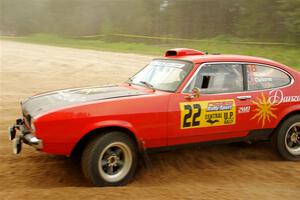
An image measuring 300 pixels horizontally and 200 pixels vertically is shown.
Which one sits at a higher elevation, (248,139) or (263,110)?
(263,110)

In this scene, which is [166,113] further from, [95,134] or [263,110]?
[263,110]

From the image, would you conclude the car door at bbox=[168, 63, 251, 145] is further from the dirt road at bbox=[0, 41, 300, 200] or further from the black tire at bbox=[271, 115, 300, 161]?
the black tire at bbox=[271, 115, 300, 161]

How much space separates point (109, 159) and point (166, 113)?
0.94m

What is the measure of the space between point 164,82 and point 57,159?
1.93 m

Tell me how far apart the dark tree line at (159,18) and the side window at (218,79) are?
24286mm

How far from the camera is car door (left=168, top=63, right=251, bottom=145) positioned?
5352 mm

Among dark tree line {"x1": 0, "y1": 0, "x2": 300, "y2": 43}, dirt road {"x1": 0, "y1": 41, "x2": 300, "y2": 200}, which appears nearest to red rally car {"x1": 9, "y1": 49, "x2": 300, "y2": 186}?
dirt road {"x1": 0, "y1": 41, "x2": 300, "y2": 200}

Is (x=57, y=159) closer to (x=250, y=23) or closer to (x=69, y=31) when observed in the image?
(x=250, y=23)

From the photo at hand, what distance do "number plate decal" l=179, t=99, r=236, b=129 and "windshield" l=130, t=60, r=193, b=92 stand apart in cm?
35

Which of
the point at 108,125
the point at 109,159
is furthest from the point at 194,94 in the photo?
the point at 109,159

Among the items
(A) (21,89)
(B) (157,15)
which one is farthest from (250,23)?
(A) (21,89)

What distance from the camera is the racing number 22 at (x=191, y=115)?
17.6 feet

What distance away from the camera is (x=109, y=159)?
5.00 metres

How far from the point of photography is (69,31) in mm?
48375
